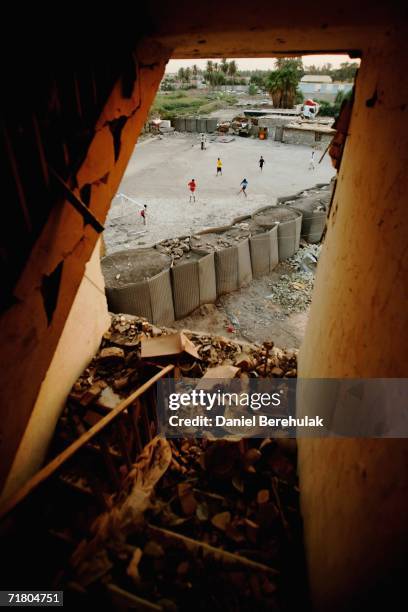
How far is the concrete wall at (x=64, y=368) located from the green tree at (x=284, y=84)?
39.8 meters

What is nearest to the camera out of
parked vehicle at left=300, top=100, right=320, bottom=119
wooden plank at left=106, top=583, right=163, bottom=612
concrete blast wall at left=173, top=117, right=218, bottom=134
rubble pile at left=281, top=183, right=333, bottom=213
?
wooden plank at left=106, top=583, right=163, bottom=612

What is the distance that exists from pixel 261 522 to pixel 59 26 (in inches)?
148

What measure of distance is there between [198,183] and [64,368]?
15.7 metres

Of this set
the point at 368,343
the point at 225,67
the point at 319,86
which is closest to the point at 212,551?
the point at 368,343

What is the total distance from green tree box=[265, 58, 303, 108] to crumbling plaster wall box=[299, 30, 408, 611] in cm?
4064

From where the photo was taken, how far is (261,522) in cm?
312

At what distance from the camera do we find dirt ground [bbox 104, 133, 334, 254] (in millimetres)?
13250

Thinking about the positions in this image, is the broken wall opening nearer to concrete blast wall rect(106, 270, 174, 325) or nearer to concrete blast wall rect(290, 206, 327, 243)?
concrete blast wall rect(106, 270, 174, 325)

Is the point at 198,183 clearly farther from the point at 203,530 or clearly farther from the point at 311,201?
the point at 203,530

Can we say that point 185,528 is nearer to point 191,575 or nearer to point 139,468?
point 191,575

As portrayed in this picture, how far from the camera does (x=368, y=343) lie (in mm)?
1783

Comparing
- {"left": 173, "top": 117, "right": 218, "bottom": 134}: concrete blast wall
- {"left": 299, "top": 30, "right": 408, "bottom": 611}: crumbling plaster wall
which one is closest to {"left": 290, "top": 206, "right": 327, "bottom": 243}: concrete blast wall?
{"left": 299, "top": 30, "right": 408, "bottom": 611}: crumbling plaster wall

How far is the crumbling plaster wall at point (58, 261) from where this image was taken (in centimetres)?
138

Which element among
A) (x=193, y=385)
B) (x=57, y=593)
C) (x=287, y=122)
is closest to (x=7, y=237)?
(x=57, y=593)
